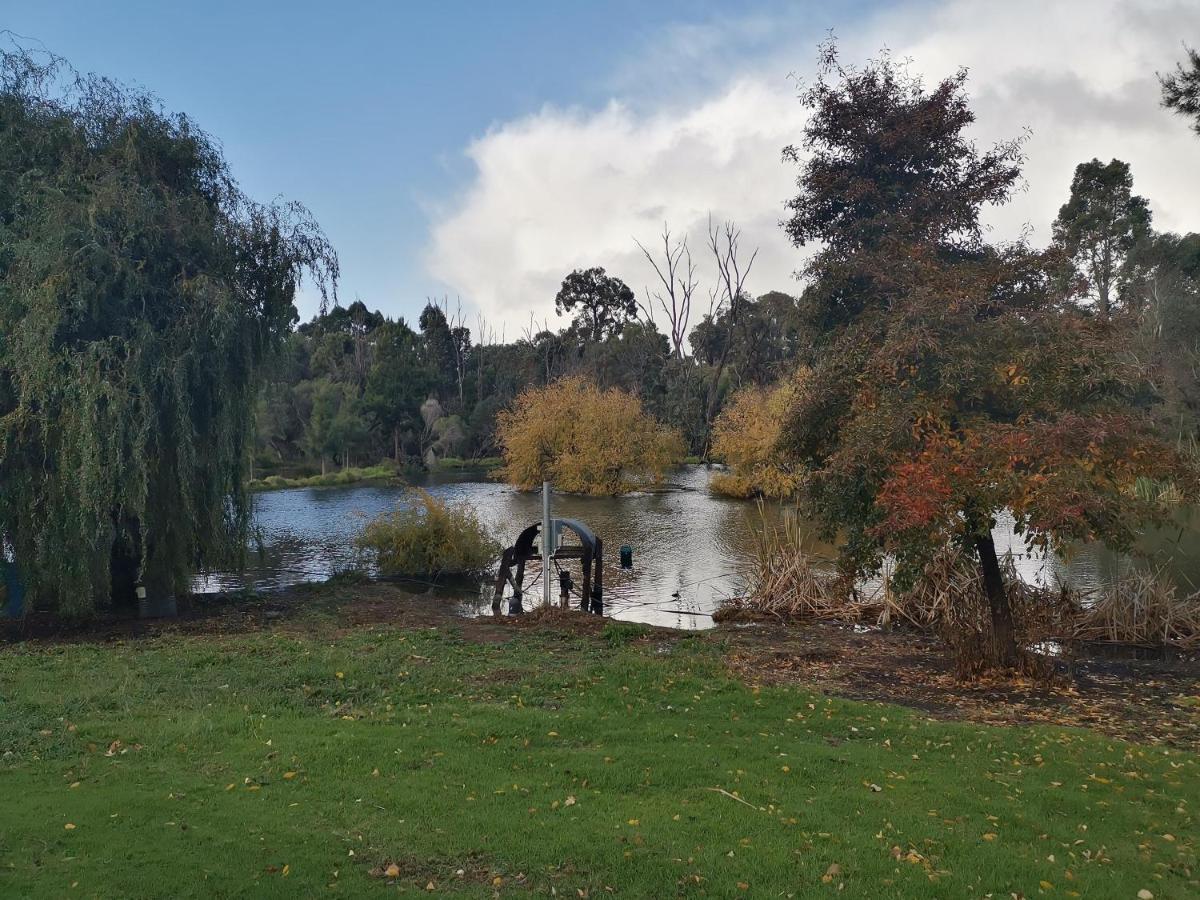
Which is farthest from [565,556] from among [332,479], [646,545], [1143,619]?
[332,479]

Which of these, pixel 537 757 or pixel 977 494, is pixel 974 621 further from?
pixel 537 757

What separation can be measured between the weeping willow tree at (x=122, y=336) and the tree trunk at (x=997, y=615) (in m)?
11.4

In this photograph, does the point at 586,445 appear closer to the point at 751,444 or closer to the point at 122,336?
the point at 751,444

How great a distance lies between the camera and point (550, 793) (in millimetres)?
6059

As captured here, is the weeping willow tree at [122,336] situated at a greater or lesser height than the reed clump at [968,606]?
greater

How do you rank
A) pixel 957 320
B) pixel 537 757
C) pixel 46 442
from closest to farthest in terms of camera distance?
pixel 537 757 < pixel 957 320 < pixel 46 442

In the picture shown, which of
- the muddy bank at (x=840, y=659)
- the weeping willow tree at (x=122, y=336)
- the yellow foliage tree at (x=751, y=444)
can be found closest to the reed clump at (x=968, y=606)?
the muddy bank at (x=840, y=659)

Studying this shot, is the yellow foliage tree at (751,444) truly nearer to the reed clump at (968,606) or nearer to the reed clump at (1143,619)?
the reed clump at (968,606)

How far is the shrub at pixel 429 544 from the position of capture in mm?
→ 21156

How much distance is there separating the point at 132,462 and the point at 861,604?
12.1 metres

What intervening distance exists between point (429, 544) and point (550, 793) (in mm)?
15589

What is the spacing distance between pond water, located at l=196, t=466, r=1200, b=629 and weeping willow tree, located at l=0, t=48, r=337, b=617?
7.19 ft

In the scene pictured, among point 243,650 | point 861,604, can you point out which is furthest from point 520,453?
point 243,650

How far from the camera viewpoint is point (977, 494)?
933cm
